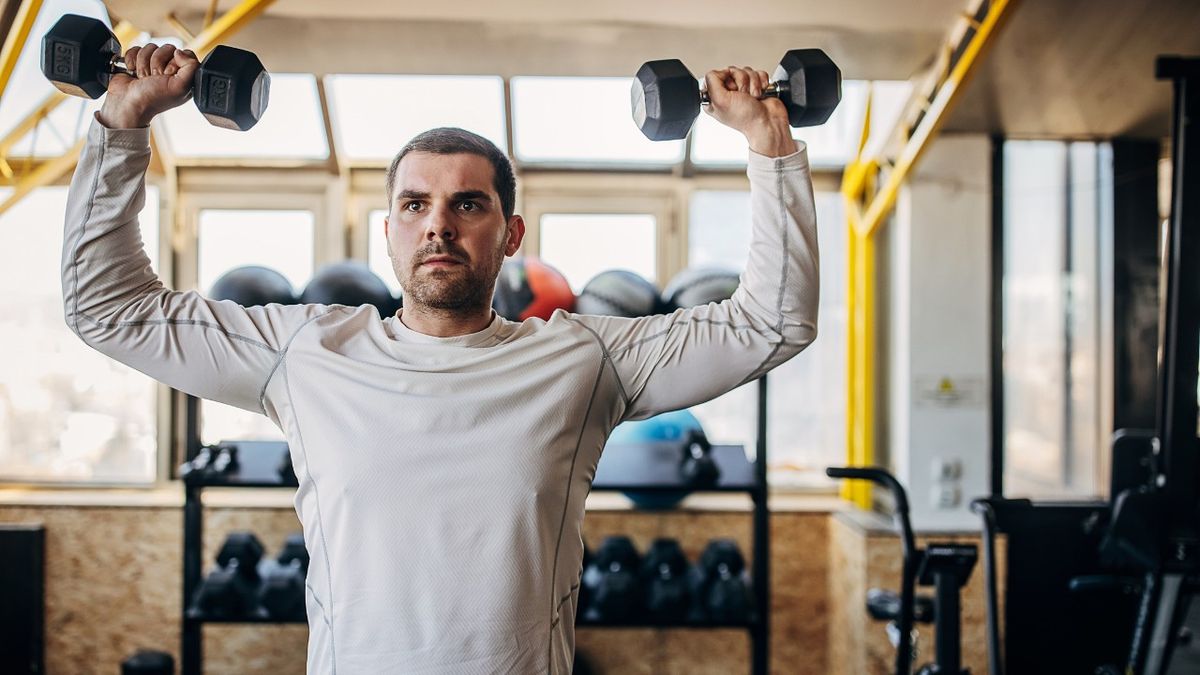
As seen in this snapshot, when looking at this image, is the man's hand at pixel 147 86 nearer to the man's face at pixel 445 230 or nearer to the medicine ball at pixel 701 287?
the man's face at pixel 445 230

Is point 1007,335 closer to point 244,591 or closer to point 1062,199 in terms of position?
point 1062,199

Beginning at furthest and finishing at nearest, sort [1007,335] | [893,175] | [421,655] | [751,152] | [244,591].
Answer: [1007,335] < [893,175] < [244,591] < [751,152] < [421,655]

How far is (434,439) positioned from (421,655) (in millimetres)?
275

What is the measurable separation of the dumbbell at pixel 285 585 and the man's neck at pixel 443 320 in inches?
74.2

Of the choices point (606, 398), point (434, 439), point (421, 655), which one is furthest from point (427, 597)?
point (606, 398)

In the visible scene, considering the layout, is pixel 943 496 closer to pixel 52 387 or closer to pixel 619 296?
pixel 619 296

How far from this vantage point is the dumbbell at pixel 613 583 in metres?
3.05

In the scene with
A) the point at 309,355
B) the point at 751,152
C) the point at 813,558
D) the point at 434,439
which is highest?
the point at 751,152

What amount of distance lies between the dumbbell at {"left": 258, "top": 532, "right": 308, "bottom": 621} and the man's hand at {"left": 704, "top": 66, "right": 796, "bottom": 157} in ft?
7.41

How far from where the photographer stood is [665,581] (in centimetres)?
321

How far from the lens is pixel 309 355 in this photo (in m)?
1.29

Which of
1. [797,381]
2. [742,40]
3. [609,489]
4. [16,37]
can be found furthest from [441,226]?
[797,381]

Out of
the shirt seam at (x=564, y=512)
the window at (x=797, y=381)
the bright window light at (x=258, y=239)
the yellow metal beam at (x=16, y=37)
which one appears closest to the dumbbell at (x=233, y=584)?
the bright window light at (x=258, y=239)

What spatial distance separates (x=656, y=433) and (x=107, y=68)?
242cm
